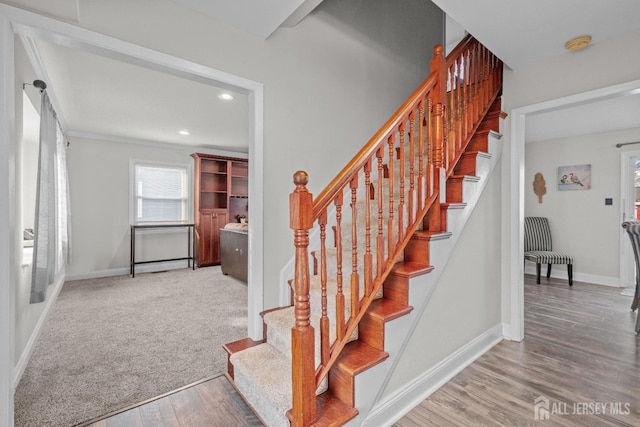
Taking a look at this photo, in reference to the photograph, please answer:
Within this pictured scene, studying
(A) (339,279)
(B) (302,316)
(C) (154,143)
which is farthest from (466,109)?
(C) (154,143)

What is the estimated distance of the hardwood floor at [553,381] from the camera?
169 centimetres

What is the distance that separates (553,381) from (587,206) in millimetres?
4175

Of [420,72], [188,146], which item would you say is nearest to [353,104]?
[420,72]

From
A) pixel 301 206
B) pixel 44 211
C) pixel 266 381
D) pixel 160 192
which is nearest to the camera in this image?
pixel 301 206

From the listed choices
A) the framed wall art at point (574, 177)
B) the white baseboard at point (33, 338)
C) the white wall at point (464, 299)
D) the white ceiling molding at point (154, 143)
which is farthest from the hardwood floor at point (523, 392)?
the white ceiling molding at point (154, 143)

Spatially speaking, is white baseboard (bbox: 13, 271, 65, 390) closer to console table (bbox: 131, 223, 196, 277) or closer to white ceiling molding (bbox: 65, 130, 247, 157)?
console table (bbox: 131, 223, 196, 277)

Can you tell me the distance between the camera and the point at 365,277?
162cm

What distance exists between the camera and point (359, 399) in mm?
1487

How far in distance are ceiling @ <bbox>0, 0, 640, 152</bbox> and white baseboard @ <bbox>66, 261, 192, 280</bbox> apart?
238 centimetres

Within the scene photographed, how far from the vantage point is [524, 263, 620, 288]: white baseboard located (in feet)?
15.0

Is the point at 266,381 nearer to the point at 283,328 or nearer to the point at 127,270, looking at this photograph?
the point at 283,328

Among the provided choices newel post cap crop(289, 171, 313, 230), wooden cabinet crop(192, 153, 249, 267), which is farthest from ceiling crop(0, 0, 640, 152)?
newel post cap crop(289, 171, 313, 230)

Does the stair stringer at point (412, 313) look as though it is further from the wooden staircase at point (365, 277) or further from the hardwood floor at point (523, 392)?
the hardwood floor at point (523, 392)

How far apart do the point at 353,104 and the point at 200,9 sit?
1506 mm
